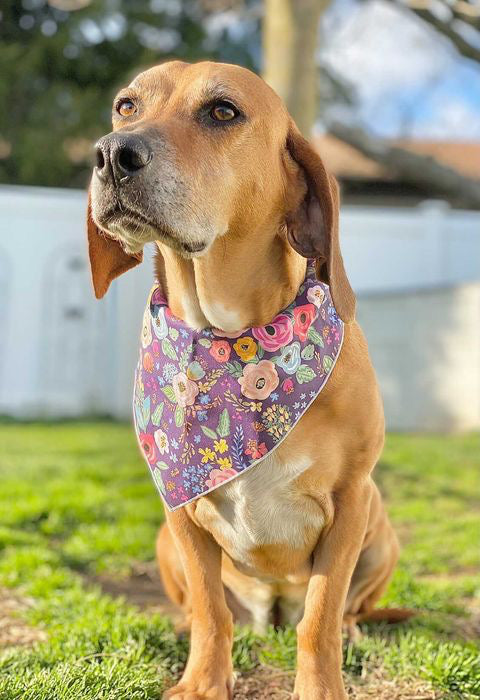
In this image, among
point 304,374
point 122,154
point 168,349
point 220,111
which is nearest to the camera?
point 122,154

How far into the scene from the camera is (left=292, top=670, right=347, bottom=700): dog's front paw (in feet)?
7.62

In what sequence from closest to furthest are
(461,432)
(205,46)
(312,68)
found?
(312,68), (461,432), (205,46)

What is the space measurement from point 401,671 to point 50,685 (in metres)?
1.09

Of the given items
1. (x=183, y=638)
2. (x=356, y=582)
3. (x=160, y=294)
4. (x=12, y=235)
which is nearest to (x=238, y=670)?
(x=183, y=638)

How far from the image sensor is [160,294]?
2.61 m

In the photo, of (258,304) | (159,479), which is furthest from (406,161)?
(159,479)

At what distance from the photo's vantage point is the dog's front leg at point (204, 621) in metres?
2.43

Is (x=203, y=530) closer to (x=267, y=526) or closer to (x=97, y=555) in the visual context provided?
(x=267, y=526)

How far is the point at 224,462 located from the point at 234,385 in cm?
22

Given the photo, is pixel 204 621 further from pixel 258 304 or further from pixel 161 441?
pixel 258 304

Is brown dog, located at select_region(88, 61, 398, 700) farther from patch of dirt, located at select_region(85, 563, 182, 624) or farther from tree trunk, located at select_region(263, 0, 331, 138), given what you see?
tree trunk, located at select_region(263, 0, 331, 138)

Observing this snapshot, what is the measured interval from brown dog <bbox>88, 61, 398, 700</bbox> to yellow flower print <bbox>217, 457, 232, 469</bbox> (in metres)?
0.06

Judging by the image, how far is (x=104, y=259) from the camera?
8.66 ft

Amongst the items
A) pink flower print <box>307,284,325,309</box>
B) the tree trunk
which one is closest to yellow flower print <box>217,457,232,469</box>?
pink flower print <box>307,284,325,309</box>
